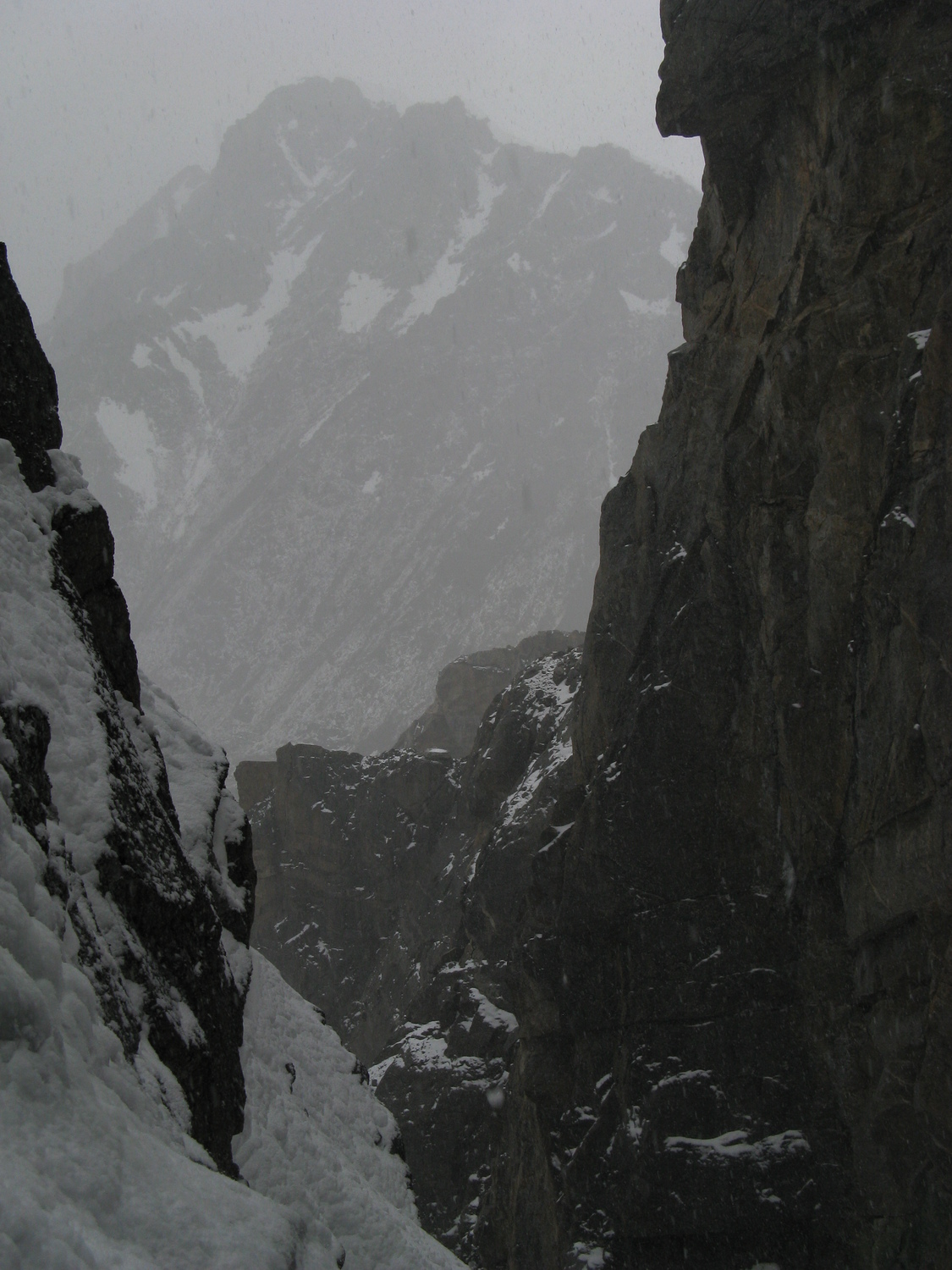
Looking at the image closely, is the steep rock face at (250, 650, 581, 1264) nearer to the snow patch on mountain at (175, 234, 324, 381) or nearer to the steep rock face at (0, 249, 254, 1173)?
the steep rock face at (0, 249, 254, 1173)

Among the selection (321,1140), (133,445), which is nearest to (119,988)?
(321,1140)

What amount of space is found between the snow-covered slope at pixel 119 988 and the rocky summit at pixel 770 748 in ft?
27.4

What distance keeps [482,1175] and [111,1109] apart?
76.3 feet

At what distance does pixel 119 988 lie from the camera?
6.55 m

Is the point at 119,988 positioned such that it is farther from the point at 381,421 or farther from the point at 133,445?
the point at 133,445

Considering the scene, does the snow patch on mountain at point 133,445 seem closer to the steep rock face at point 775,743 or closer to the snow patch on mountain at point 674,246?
the snow patch on mountain at point 674,246

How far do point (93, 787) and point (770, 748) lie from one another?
1458 centimetres

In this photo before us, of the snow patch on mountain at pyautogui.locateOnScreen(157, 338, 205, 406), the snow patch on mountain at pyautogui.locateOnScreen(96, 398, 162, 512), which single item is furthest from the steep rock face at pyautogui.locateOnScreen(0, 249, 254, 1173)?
the snow patch on mountain at pyautogui.locateOnScreen(157, 338, 205, 406)

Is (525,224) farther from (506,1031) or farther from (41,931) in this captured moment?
(41,931)

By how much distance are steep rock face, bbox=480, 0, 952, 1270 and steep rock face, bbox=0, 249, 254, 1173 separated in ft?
37.0

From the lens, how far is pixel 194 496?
504 feet

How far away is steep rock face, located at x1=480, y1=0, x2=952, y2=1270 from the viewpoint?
16125 millimetres

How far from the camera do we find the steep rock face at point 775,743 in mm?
16125

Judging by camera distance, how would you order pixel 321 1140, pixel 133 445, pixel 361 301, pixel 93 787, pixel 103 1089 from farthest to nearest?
pixel 361 301 < pixel 133 445 < pixel 321 1140 < pixel 93 787 < pixel 103 1089
